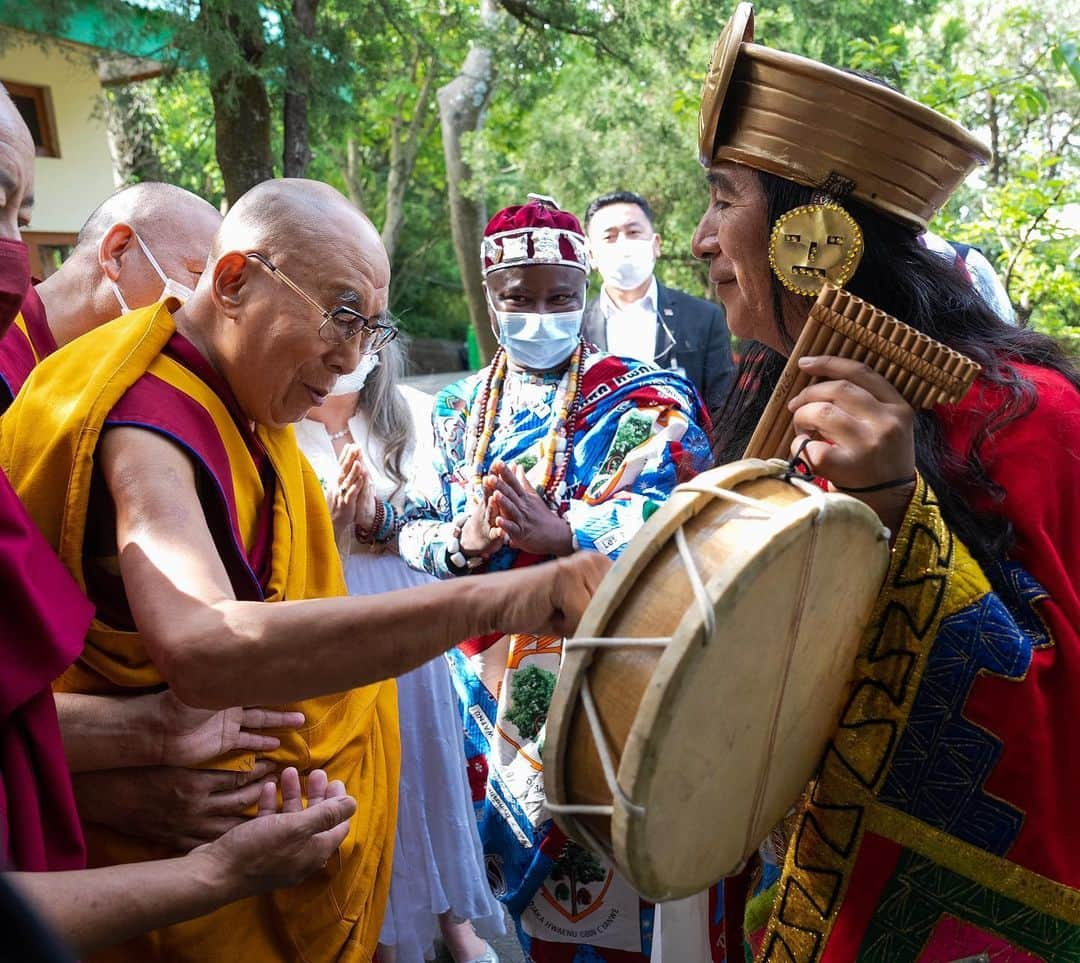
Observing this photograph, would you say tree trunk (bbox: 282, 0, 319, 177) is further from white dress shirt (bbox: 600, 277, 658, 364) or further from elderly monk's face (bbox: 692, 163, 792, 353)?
elderly monk's face (bbox: 692, 163, 792, 353)

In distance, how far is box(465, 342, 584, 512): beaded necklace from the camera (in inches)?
124

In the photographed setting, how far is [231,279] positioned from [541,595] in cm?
105

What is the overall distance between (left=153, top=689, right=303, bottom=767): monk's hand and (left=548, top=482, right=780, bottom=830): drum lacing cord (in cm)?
94

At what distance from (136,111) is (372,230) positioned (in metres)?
11.1

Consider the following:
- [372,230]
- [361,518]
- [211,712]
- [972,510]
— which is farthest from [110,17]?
[972,510]

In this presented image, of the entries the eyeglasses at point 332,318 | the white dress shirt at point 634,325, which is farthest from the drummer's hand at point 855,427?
the white dress shirt at point 634,325

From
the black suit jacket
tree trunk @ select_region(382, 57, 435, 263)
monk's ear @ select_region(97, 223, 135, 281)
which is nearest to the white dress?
monk's ear @ select_region(97, 223, 135, 281)

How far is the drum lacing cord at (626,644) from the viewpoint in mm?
1158

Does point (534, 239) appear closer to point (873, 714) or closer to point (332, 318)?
point (332, 318)

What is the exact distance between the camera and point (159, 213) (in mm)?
3162

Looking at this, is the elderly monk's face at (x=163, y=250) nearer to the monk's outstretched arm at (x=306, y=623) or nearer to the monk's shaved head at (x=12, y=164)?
the monk's shaved head at (x=12, y=164)

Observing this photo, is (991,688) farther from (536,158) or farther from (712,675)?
(536,158)

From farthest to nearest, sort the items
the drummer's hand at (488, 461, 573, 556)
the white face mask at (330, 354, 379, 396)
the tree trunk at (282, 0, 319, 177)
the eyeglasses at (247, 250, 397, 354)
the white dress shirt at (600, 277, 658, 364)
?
the tree trunk at (282, 0, 319, 177) → the white dress shirt at (600, 277, 658, 364) → the white face mask at (330, 354, 379, 396) → the drummer's hand at (488, 461, 573, 556) → the eyeglasses at (247, 250, 397, 354)

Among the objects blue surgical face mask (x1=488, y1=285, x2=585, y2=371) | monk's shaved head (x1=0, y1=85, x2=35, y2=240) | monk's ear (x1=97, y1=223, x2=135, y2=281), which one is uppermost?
monk's shaved head (x1=0, y1=85, x2=35, y2=240)
